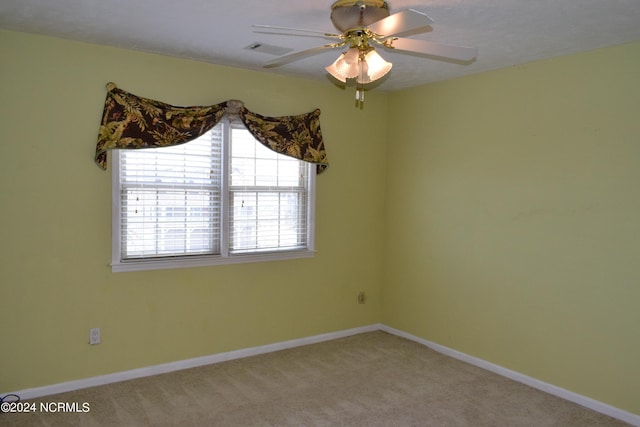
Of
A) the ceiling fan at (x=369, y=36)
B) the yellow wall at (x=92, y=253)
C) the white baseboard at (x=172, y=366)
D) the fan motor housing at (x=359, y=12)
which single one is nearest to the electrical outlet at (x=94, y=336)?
the yellow wall at (x=92, y=253)

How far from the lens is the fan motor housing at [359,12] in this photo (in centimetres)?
224

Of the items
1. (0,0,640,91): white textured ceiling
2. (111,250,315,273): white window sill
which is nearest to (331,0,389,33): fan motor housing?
(0,0,640,91): white textured ceiling

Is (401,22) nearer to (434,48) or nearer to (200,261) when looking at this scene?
(434,48)

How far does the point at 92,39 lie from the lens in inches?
130

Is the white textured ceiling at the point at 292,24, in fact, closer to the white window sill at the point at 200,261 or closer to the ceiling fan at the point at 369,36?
the ceiling fan at the point at 369,36

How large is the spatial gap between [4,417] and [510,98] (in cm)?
417

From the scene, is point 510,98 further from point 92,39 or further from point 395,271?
point 92,39

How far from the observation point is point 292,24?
2.88m

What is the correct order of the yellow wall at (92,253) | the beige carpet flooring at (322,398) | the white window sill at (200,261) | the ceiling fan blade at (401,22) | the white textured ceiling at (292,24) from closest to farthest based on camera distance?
the ceiling fan blade at (401,22) < the white textured ceiling at (292,24) < the beige carpet flooring at (322,398) < the yellow wall at (92,253) < the white window sill at (200,261)

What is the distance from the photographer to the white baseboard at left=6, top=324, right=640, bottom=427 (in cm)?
329

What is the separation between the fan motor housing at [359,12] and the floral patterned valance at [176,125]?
178 cm

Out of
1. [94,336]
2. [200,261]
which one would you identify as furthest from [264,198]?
[94,336]

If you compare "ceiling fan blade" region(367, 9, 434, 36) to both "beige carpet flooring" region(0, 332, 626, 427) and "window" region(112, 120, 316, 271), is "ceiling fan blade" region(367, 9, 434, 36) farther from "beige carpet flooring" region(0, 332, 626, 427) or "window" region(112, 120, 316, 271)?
"beige carpet flooring" region(0, 332, 626, 427)

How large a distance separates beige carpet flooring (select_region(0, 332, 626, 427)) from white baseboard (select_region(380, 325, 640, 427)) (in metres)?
0.05
